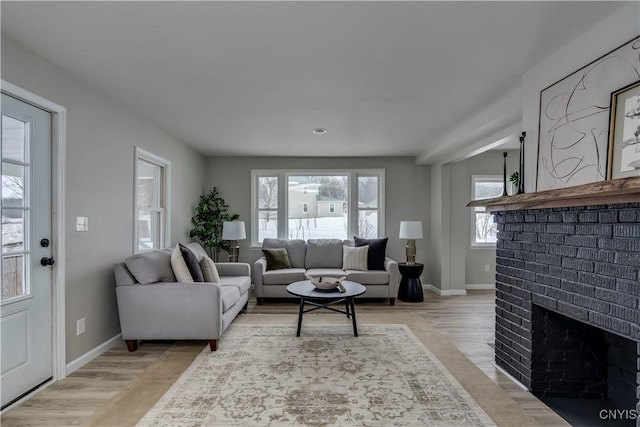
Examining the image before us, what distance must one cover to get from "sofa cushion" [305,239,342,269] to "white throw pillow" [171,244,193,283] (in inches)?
96.1

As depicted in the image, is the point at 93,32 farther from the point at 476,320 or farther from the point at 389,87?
the point at 476,320

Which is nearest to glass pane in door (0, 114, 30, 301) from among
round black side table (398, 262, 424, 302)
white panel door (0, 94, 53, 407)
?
white panel door (0, 94, 53, 407)

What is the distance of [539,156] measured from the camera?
237 cm

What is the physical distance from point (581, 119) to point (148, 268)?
3524 millimetres

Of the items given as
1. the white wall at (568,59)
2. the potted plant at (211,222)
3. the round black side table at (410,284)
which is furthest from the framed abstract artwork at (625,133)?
the potted plant at (211,222)

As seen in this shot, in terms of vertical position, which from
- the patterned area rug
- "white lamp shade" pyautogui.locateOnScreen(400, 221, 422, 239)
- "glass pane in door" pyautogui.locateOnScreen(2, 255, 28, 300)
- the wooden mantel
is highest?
the wooden mantel

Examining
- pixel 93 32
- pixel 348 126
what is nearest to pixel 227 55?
pixel 93 32

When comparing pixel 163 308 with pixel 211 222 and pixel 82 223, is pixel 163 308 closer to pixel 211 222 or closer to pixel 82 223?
pixel 82 223

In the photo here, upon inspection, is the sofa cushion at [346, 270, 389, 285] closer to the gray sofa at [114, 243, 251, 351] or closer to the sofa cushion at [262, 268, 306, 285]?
the sofa cushion at [262, 268, 306, 285]

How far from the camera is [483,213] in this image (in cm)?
574

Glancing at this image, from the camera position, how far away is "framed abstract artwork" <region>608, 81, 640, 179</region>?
1640 mm

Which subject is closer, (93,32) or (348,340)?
(93,32)

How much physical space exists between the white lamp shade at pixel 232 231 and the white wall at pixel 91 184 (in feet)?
5.72

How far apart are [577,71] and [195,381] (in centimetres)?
334
